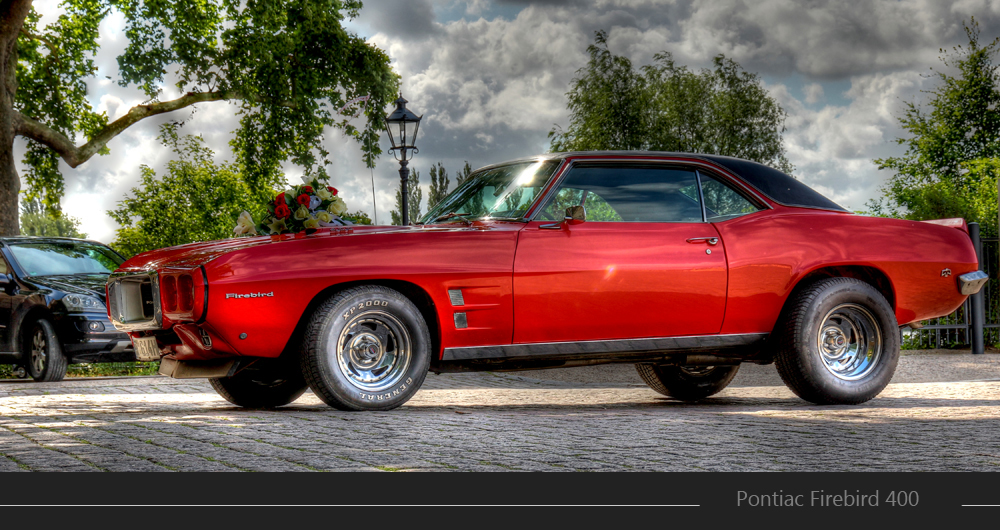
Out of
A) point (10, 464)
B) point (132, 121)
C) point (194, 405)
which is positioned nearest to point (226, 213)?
→ point (132, 121)

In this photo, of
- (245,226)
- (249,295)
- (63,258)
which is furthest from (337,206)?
(63,258)

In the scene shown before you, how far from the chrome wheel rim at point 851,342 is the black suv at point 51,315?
8.08m

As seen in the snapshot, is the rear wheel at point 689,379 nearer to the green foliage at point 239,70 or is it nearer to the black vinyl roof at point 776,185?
the black vinyl roof at point 776,185

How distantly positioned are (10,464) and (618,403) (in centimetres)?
457

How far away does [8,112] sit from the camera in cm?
2061

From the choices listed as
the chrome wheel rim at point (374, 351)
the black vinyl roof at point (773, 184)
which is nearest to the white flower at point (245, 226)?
the chrome wheel rim at point (374, 351)

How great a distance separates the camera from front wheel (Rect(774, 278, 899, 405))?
6.84 m

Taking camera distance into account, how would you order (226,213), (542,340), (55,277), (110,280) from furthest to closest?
(226,213)
(55,277)
(110,280)
(542,340)

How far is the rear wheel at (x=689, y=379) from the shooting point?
7988 millimetres

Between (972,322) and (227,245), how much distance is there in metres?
10.8

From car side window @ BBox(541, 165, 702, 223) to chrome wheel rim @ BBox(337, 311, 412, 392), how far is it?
1232 mm

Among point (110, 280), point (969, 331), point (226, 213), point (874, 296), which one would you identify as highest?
point (226, 213)

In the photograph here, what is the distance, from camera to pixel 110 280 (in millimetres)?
6863
